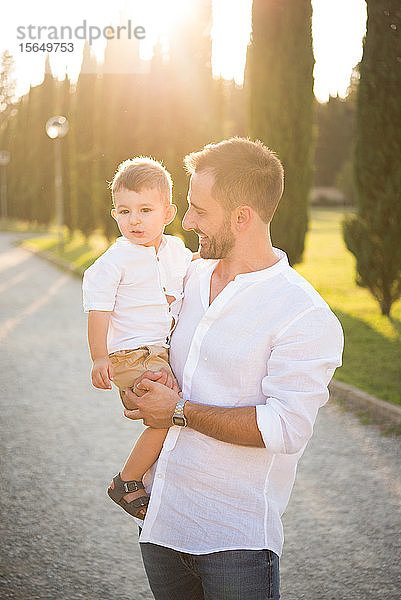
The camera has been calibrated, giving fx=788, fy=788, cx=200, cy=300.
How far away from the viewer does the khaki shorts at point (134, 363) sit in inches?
98.3

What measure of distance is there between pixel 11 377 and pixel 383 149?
7289 mm

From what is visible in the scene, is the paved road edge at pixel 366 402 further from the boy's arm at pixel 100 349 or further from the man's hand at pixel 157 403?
the man's hand at pixel 157 403

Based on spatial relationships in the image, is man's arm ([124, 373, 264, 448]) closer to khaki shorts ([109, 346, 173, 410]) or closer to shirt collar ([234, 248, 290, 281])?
khaki shorts ([109, 346, 173, 410])

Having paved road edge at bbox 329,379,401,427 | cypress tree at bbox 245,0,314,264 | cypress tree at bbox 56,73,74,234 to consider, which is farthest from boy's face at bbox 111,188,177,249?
cypress tree at bbox 56,73,74,234

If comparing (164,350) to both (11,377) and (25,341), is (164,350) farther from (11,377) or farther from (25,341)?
(25,341)

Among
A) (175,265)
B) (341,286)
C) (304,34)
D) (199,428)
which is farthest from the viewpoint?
(341,286)

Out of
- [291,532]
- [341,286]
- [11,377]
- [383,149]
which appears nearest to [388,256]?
[383,149]

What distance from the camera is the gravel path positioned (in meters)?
4.12

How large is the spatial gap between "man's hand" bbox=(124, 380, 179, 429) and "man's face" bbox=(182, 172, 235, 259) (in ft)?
1.33

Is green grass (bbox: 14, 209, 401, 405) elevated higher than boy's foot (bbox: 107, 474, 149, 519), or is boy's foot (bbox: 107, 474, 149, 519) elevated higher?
boy's foot (bbox: 107, 474, 149, 519)

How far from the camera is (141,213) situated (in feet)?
8.86

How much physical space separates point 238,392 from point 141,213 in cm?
79

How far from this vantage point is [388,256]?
13.2 meters

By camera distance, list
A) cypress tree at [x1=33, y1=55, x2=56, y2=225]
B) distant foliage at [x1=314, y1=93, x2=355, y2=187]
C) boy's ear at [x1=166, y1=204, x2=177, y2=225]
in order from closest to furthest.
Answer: boy's ear at [x1=166, y1=204, x2=177, y2=225]
cypress tree at [x1=33, y1=55, x2=56, y2=225]
distant foliage at [x1=314, y1=93, x2=355, y2=187]
